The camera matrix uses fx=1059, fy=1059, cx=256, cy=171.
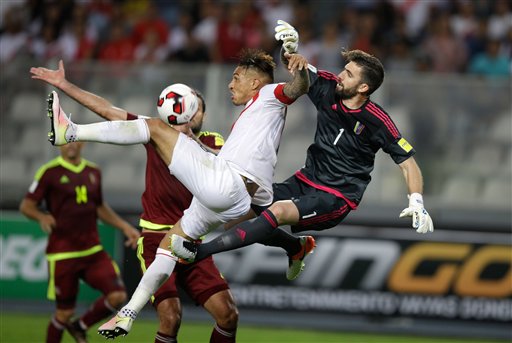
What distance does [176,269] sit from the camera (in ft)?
30.7

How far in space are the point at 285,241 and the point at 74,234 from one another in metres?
3.28

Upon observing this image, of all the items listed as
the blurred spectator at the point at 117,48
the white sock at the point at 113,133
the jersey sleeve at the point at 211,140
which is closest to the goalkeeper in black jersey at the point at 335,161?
the jersey sleeve at the point at 211,140

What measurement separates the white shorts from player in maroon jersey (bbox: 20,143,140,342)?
279 cm

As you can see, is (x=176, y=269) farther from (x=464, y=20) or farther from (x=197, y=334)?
(x=464, y=20)

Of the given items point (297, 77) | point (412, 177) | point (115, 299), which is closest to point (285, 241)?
point (412, 177)

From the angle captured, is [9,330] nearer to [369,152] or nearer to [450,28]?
[369,152]

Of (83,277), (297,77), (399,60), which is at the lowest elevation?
(83,277)

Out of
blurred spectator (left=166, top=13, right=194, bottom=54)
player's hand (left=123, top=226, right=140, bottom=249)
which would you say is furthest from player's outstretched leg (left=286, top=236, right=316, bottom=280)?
blurred spectator (left=166, top=13, right=194, bottom=54)

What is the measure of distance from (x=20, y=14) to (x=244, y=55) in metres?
9.12

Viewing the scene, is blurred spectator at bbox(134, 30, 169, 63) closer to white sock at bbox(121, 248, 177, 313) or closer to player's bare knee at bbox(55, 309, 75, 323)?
player's bare knee at bbox(55, 309, 75, 323)

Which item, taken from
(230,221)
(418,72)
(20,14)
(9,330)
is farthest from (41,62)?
(230,221)

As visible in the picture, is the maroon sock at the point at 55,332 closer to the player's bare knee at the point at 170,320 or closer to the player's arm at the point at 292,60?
the player's bare knee at the point at 170,320

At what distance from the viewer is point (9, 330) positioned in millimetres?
12938

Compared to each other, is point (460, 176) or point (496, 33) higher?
point (496, 33)
